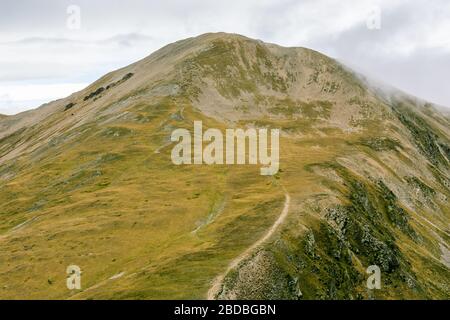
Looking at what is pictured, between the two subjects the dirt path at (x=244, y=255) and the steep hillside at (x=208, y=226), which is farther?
the steep hillside at (x=208, y=226)

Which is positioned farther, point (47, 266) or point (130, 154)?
point (130, 154)

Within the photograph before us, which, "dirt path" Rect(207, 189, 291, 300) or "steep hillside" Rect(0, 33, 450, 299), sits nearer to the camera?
"dirt path" Rect(207, 189, 291, 300)

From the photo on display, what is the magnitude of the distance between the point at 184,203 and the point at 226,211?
11701 mm

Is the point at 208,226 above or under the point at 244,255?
above

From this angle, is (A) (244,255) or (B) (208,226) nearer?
(A) (244,255)

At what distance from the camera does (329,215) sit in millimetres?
102312

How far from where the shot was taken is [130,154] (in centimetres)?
15475

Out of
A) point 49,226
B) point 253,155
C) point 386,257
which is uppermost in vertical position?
point 253,155

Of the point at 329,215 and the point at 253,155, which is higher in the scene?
the point at 253,155
